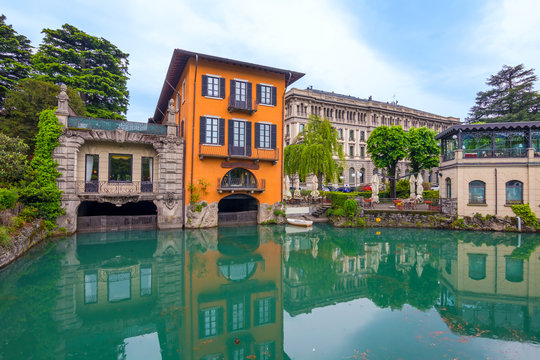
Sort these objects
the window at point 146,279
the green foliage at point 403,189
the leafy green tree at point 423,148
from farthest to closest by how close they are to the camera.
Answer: the green foliage at point 403,189
the leafy green tree at point 423,148
the window at point 146,279

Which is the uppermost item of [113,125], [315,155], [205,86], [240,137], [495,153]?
[205,86]

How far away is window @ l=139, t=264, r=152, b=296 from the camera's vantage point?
1018cm

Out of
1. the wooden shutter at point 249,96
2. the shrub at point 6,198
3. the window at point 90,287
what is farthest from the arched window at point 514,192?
the shrub at point 6,198

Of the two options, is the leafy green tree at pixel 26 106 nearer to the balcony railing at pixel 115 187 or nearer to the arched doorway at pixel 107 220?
the balcony railing at pixel 115 187

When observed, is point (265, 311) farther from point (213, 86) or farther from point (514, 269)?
point (213, 86)

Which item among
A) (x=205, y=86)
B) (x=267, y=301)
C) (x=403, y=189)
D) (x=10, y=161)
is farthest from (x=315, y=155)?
(x=10, y=161)

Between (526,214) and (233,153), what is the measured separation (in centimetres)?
2225

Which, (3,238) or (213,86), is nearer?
(3,238)

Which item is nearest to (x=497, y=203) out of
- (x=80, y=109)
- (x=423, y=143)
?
(x=423, y=143)

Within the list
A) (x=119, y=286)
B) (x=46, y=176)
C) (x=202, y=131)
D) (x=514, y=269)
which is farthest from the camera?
(x=202, y=131)

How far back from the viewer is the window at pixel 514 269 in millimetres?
12030

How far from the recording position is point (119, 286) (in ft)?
34.9

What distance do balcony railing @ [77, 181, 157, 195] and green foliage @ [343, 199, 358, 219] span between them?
15120 mm

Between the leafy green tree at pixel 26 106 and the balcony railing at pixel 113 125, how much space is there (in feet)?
12.3
